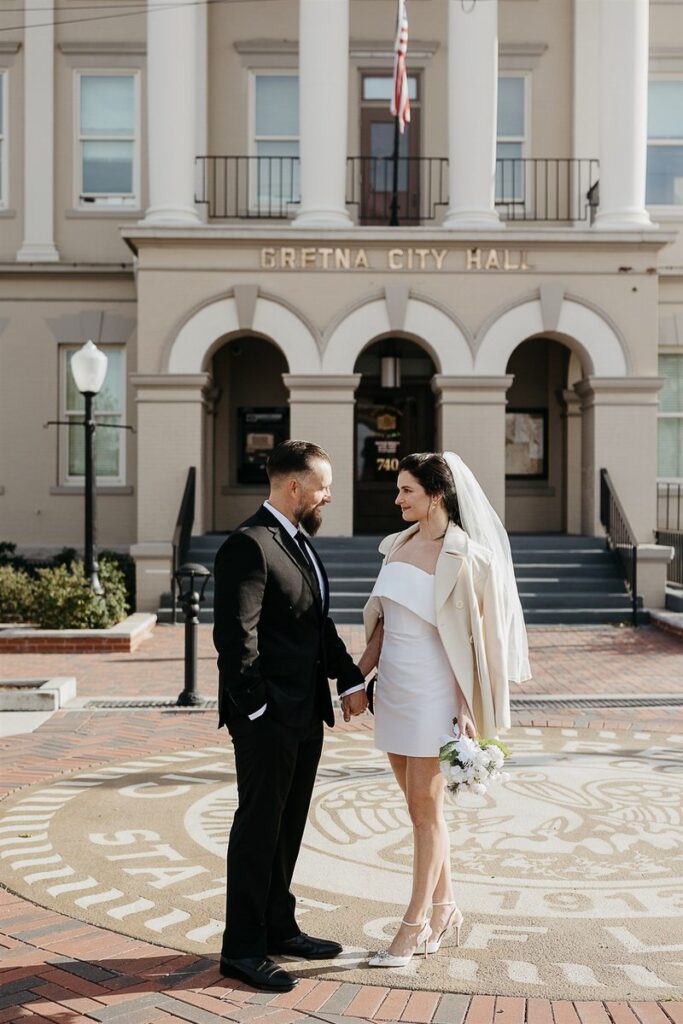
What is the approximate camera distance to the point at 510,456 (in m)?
20.4

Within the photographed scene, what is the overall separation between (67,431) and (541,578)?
8.75 m

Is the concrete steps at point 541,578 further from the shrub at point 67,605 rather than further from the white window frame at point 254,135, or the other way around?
the white window frame at point 254,135

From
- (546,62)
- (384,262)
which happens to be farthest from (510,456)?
(546,62)

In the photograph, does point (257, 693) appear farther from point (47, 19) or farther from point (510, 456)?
point (47, 19)

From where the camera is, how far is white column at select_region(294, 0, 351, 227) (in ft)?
56.4

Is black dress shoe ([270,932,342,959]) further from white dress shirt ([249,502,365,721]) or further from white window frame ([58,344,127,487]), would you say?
white window frame ([58,344,127,487])

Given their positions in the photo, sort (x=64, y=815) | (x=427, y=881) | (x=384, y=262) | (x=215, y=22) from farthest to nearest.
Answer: (x=215, y=22) → (x=384, y=262) → (x=64, y=815) → (x=427, y=881)

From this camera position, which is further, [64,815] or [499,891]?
[64,815]

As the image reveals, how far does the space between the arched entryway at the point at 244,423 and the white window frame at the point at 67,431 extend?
160cm

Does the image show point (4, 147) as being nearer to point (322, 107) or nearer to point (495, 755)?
point (322, 107)

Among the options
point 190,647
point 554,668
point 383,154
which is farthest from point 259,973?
point 383,154

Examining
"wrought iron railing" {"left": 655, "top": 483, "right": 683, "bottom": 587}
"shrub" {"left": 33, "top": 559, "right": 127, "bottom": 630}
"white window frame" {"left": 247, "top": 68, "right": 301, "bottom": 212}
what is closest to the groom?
"shrub" {"left": 33, "top": 559, "right": 127, "bottom": 630}

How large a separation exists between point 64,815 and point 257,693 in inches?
118

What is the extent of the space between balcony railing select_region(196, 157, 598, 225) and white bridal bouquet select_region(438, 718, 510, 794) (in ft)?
53.0
